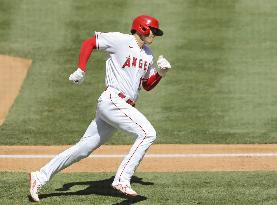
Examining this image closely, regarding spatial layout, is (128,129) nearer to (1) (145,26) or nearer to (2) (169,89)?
(1) (145,26)

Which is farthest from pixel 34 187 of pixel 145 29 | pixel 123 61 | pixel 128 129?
pixel 145 29

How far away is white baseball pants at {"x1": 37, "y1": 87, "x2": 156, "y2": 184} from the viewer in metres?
9.01

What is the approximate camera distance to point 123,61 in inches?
369

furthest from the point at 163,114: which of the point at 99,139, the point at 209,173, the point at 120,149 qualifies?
the point at 99,139

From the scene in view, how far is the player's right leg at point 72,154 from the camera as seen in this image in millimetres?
9352

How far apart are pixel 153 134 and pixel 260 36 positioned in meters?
9.75

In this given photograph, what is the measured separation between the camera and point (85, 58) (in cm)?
920

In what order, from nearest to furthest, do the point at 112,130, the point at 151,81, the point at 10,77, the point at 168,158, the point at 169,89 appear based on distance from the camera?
the point at 112,130, the point at 151,81, the point at 168,158, the point at 169,89, the point at 10,77

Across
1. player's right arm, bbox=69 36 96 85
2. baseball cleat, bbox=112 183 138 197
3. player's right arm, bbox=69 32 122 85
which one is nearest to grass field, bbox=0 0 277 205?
baseball cleat, bbox=112 183 138 197

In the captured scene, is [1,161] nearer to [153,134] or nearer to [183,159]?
[183,159]

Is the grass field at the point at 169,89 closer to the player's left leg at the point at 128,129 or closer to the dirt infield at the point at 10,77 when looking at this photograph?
the dirt infield at the point at 10,77

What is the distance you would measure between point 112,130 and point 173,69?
7.47 metres

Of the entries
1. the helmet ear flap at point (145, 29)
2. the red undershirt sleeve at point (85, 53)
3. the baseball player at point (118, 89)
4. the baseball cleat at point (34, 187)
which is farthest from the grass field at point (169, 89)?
the helmet ear flap at point (145, 29)

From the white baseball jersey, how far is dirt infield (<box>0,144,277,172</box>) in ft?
7.71
